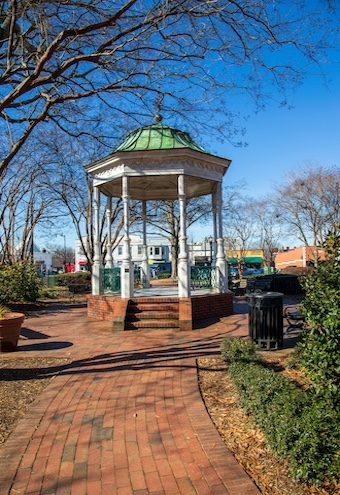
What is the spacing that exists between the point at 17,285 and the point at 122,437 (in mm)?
14407

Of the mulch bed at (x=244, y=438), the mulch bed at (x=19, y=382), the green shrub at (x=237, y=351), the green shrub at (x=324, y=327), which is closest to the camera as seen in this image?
the mulch bed at (x=244, y=438)

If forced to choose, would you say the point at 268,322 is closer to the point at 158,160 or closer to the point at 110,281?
the point at 158,160

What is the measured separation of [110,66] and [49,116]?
141 centimetres

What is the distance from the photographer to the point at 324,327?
12.6ft

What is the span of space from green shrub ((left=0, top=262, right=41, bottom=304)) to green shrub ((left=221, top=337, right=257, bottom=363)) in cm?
1229

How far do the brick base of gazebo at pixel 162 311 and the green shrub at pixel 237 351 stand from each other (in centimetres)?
361

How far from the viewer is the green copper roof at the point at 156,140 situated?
449 inches

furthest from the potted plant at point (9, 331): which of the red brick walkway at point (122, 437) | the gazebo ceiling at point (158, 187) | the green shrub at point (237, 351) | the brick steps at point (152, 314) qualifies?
the gazebo ceiling at point (158, 187)

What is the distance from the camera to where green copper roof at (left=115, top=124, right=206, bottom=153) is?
449 inches

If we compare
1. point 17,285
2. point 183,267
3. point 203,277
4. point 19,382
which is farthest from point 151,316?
point 17,285

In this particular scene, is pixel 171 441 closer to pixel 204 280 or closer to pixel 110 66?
pixel 110 66

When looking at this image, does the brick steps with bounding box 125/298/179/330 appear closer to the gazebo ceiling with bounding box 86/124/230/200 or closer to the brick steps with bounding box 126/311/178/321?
the brick steps with bounding box 126/311/178/321

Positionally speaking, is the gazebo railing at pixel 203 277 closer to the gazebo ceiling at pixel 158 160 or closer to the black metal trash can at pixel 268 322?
the gazebo ceiling at pixel 158 160

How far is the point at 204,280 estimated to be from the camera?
41.1 feet
